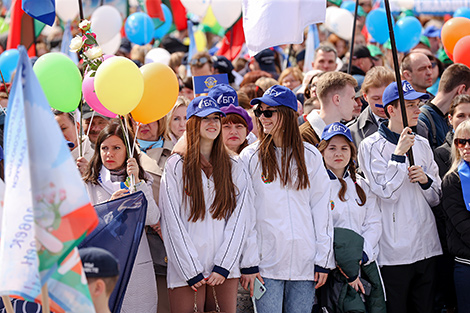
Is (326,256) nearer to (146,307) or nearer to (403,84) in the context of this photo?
(146,307)

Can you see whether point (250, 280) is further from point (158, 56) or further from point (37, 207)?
point (158, 56)

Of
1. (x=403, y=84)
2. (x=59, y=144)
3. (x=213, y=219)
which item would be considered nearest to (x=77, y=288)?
(x=59, y=144)

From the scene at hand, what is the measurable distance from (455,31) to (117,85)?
4164 mm

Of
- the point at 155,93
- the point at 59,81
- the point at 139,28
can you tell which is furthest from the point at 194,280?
the point at 139,28

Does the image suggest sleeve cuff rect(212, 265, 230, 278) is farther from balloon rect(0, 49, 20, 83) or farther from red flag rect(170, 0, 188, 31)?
red flag rect(170, 0, 188, 31)

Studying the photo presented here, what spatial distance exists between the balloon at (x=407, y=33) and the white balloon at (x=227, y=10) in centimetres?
241

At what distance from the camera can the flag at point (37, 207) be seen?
2771 mm

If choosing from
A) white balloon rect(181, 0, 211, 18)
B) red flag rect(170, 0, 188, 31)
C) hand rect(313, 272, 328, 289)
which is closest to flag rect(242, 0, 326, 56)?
hand rect(313, 272, 328, 289)

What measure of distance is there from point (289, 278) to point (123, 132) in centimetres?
154

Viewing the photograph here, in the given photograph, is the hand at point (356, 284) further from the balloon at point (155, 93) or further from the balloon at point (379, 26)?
the balloon at point (379, 26)

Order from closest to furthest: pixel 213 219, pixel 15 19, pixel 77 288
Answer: pixel 77 288, pixel 213 219, pixel 15 19

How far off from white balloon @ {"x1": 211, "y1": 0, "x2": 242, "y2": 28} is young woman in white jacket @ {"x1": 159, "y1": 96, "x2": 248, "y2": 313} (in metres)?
5.19

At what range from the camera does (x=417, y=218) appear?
5.19m

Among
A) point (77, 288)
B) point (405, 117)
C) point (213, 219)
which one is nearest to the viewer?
point (77, 288)
